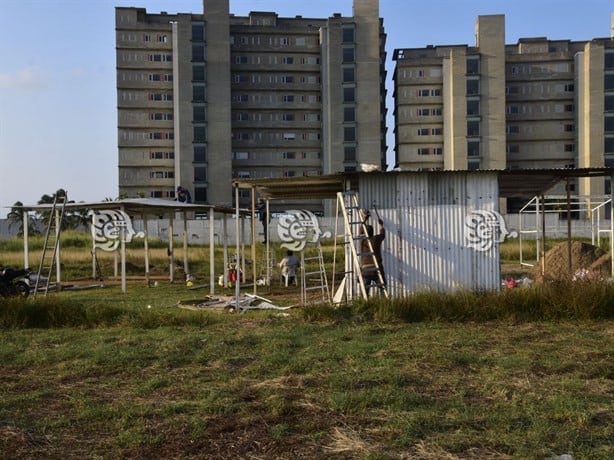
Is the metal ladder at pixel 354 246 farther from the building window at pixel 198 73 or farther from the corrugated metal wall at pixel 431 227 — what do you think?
the building window at pixel 198 73

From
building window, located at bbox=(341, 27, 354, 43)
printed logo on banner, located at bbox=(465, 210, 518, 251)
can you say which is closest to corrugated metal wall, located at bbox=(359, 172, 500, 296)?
printed logo on banner, located at bbox=(465, 210, 518, 251)

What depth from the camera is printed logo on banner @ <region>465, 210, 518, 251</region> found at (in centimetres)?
1380

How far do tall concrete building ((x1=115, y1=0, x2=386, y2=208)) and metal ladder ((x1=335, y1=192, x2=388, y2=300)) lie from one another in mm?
58092

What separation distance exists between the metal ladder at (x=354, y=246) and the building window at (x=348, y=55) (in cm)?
6076

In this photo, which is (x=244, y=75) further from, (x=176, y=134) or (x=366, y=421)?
(x=366, y=421)

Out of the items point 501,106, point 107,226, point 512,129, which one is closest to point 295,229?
point 107,226

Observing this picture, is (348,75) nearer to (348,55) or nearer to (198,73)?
(348,55)

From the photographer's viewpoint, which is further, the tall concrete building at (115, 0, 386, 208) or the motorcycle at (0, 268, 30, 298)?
the tall concrete building at (115, 0, 386, 208)

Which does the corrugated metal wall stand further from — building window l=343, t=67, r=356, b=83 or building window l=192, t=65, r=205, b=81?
building window l=192, t=65, r=205, b=81

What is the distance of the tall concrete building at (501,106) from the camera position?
72562 mm

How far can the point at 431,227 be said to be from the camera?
14.0m

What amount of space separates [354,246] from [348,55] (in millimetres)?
62865

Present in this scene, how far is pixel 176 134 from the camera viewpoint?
72562mm

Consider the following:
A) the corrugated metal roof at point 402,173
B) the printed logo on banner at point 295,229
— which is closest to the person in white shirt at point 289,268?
the corrugated metal roof at point 402,173
